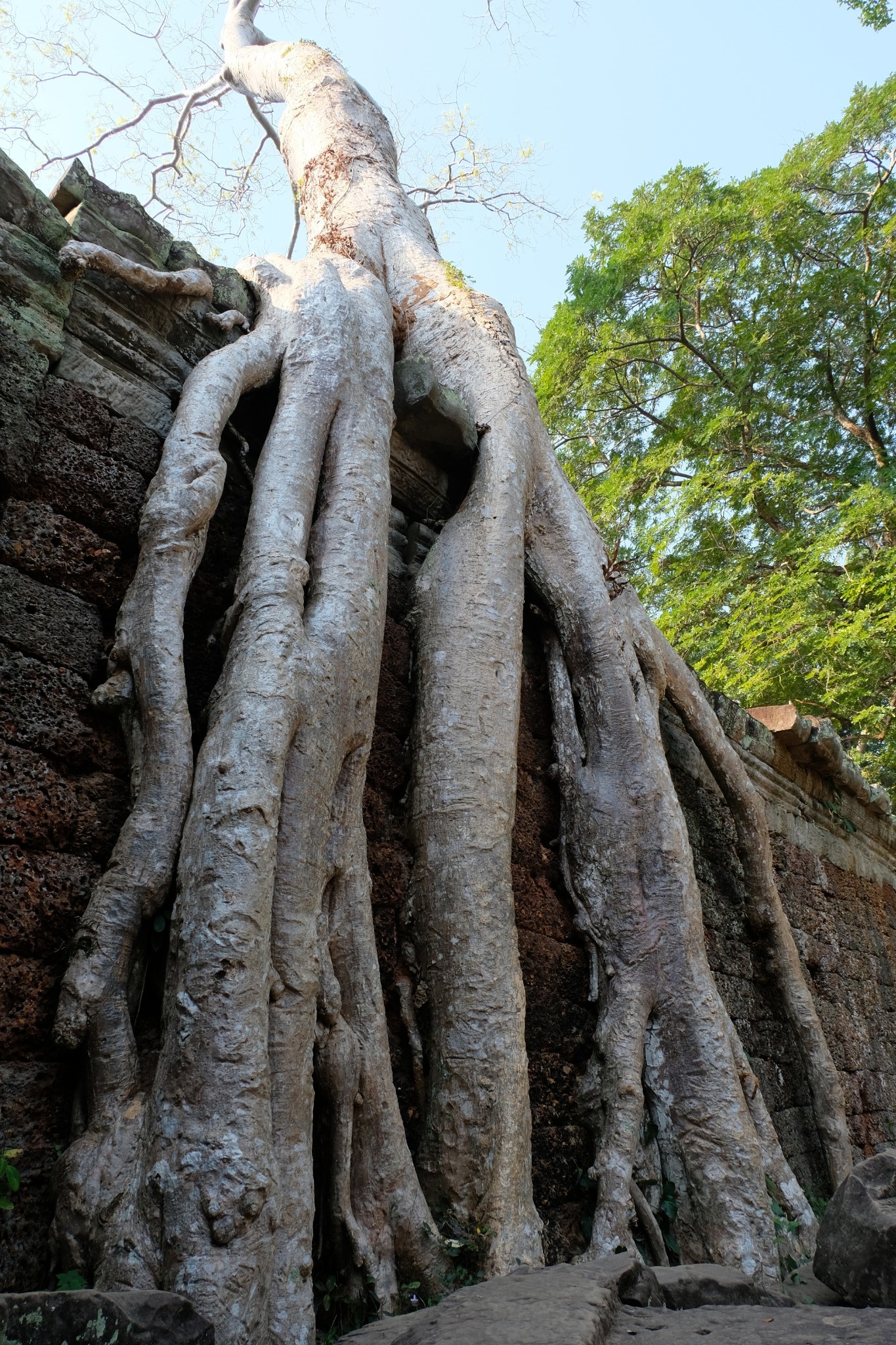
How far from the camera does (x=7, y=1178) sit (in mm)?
1354

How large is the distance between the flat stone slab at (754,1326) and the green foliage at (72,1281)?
2.52 ft

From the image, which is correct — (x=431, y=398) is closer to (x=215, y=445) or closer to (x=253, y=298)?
(x=253, y=298)

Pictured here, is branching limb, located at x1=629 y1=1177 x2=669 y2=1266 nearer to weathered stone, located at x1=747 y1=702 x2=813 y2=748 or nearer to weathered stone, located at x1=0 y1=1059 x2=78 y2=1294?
weathered stone, located at x1=0 y1=1059 x2=78 y2=1294

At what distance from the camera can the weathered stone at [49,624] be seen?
1.72 meters

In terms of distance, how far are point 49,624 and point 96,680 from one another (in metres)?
0.14

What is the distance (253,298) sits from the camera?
2.73 m

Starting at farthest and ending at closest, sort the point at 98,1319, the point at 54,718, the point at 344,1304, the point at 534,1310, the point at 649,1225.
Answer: the point at 649,1225, the point at 54,718, the point at 344,1304, the point at 534,1310, the point at 98,1319

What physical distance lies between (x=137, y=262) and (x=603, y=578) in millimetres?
1728

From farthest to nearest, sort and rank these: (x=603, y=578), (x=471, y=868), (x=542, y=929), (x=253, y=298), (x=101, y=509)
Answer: (x=603, y=578) → (x=253, y=298) → (x=542, y=929) → (x=471, y=868) → (x=101, y=509)

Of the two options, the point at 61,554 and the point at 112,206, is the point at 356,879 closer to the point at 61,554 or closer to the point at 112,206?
the point at 61,554

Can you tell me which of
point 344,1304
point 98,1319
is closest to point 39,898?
point 98,1319

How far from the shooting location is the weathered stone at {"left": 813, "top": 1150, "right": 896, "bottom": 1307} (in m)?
1.55

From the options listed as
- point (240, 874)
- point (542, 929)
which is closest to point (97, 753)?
point (240, 874)

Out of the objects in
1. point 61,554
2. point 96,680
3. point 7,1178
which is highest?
point 61,554
